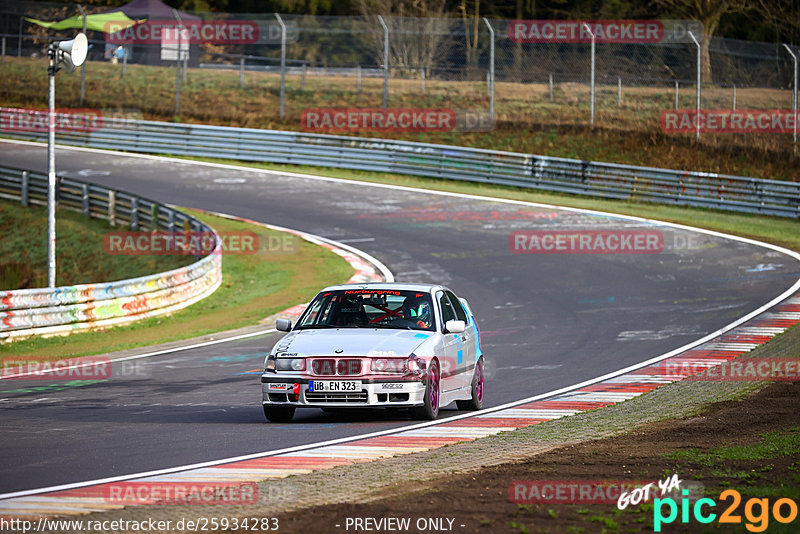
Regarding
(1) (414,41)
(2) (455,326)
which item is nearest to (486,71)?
(1) (414,41)

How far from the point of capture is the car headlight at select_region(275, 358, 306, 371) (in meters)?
10.8

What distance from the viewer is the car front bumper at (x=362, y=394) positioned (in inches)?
421

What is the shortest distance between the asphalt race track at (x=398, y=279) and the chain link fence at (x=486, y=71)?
6.08m

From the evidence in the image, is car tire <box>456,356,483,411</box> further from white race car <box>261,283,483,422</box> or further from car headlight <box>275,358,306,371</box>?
car headlight <box>275,358,306,371</box>

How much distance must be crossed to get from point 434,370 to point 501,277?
12.9 meters

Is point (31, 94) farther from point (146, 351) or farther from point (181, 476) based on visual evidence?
point (181, 476)

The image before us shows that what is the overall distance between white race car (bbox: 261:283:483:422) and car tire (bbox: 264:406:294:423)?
1 centimetres

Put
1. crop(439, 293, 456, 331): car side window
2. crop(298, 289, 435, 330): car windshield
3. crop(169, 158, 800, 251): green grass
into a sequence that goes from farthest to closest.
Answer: crop(169, 158, 800, 251): green grass < crop(439, 293, 456, 331): car side window < crop(298, 289, 435, 330): car windshield

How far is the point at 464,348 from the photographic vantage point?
39.7ft

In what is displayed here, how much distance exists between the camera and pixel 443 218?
31.2 m

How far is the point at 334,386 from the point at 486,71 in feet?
98.9

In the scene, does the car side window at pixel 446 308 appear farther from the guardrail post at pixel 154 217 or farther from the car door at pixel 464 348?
the guardrail post at pixel 154 217

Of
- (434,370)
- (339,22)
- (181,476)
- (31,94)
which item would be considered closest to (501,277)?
(434,370)

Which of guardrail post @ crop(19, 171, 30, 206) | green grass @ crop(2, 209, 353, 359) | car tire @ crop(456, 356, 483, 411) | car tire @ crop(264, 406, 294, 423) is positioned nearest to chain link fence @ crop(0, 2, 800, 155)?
guardrail post @ crop(19, 171, 30, 206)
